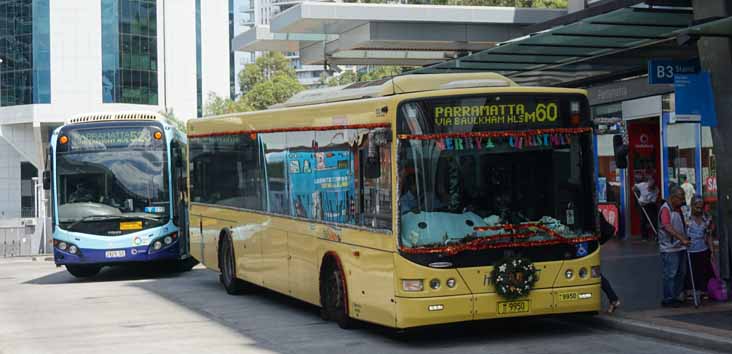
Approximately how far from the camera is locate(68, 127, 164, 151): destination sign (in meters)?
22.8

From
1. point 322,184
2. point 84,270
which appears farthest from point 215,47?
point 322,184

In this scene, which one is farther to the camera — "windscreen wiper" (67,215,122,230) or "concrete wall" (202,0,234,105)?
"concrete wall" (202,0,234,105)

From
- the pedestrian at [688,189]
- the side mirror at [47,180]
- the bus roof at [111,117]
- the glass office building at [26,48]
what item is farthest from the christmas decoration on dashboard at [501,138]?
the glass office building at [26,48]

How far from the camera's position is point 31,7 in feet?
251

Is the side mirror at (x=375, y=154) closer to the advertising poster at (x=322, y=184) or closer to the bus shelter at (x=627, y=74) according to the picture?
the advertising poster at (x=322, y=184)

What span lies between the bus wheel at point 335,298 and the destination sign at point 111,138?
31.7ft

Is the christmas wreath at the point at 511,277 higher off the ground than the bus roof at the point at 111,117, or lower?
lower

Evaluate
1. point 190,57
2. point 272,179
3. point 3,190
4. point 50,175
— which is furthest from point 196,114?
point 272,179

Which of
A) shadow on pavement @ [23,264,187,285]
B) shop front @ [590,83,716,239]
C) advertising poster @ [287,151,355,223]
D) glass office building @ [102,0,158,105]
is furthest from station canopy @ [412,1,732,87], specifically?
glass office building @ [102,0,158,105]

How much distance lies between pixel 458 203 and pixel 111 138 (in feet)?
40.6

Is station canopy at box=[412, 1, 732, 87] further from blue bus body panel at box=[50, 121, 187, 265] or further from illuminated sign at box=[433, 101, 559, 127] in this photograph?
blue bus body panel at box=[50, 121, 187, 265]

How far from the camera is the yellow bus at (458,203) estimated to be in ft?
39.2

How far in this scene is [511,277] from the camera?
12.0m

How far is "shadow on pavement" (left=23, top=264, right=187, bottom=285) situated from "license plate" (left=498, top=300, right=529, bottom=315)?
13.3m
